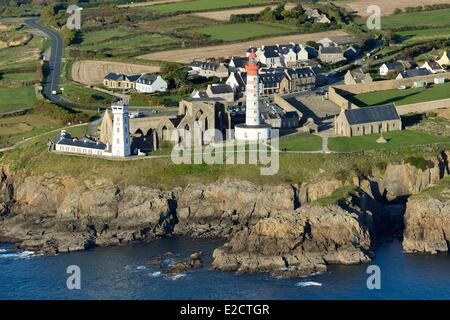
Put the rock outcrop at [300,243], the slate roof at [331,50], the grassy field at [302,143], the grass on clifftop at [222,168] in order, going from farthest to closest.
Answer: the slate roof at [331,50] → the grassy field at [302,143] → the grass on clifftop at [222,168] → the rock outcrop at [300,243]

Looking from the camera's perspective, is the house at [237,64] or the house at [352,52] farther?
the house at [352,52]

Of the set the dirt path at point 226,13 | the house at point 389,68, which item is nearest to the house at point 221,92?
the house at point 389,68

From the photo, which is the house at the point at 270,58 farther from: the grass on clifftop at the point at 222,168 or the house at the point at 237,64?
the grass on clifftop at the point at 222,168

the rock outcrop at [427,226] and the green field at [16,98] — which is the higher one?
the green field at [16,98]

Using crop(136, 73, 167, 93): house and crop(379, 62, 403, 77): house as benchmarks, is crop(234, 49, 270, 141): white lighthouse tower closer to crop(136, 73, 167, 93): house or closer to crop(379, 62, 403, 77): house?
crop(136, 73, 167, 93): house

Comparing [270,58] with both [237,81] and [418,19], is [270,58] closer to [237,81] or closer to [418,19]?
[237,81]

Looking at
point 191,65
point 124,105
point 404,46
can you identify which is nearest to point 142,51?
point 191,65

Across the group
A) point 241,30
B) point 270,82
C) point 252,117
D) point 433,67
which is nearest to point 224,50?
point 241,30
